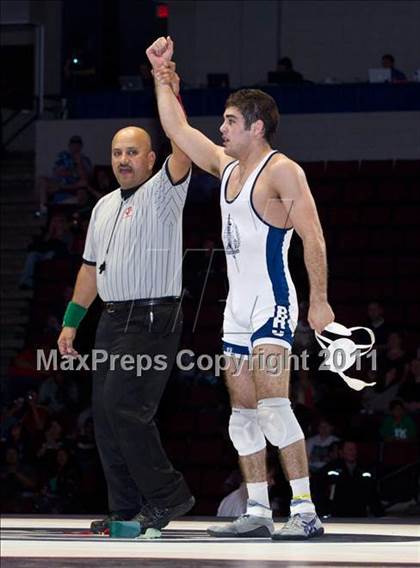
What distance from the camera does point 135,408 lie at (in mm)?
4531

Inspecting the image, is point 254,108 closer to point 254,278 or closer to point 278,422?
point 254,278

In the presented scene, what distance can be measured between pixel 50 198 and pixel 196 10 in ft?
10.6

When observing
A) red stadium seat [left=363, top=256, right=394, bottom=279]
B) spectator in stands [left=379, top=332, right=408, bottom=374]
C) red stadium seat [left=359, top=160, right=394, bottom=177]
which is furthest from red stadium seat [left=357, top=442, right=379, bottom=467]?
red stadium seat [left=359, top=160, right=394, bottom=177]

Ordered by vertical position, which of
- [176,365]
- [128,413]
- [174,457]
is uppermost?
[128,413]

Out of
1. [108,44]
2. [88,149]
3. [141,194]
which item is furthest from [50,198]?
[141,194]

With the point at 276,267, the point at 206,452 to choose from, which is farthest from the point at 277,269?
the point at 206,452

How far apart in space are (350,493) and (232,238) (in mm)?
3708

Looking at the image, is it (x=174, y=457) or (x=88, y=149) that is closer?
(x=174, y=457)

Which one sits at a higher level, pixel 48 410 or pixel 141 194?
pixel 141 194

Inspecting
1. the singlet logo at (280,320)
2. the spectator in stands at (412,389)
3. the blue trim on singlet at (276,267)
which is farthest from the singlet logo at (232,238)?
the spectator in stands at (412,389)

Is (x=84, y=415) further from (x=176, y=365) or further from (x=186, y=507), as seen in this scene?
(x=186, y=507)

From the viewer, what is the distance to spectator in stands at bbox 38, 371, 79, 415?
33.6 feet

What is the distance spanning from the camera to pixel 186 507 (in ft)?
15.0

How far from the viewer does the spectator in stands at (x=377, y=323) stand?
9.73 metres
